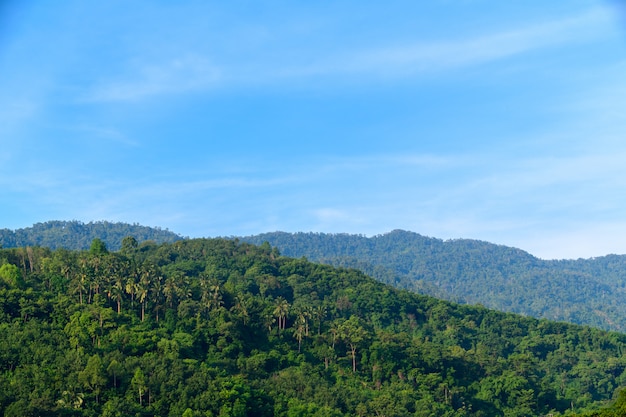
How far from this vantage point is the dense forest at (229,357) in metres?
79.2

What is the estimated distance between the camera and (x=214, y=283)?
10981 cm

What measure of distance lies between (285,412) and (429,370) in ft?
104

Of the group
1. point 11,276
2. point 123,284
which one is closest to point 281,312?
point 123,284

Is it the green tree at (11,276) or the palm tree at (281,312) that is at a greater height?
the green tree at (11,276)

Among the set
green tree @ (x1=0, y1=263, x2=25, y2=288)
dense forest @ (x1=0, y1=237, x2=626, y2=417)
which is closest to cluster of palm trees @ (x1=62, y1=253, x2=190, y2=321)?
dense forest @ (x1=0, y1=237, x2=626, y2=417)

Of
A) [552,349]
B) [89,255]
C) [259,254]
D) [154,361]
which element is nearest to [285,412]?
[154,361]

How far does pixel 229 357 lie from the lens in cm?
9700

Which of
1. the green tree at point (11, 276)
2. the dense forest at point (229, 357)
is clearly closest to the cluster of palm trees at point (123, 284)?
the dense forest at point (229, 357)

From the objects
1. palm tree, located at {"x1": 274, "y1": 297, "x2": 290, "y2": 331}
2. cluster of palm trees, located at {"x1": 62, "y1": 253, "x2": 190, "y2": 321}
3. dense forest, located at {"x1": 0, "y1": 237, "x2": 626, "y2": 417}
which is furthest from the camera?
palm tree, located at {"x1": 274, "y1": 297, "x2": 290, "y2": 331}

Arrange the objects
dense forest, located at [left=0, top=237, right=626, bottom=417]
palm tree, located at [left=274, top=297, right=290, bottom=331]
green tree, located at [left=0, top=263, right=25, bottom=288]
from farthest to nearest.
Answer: palm tree, located at [left=274, top=297, right=290, bottom=331] < green tree, located at [left=0, top=263, right=25, bottom=288] < dense forest, located at [left=0, top=237, right=626, bottom=417]

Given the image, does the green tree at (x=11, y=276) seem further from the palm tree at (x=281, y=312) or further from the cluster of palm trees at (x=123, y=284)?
the palm tree at (x=281, y=312)

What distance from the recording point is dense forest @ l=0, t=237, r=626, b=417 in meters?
79.2

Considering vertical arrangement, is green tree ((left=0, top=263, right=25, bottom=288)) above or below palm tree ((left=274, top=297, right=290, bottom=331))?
above

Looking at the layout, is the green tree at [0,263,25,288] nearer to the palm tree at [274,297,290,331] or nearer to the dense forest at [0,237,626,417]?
the dense forest at [0,237,626,417]
